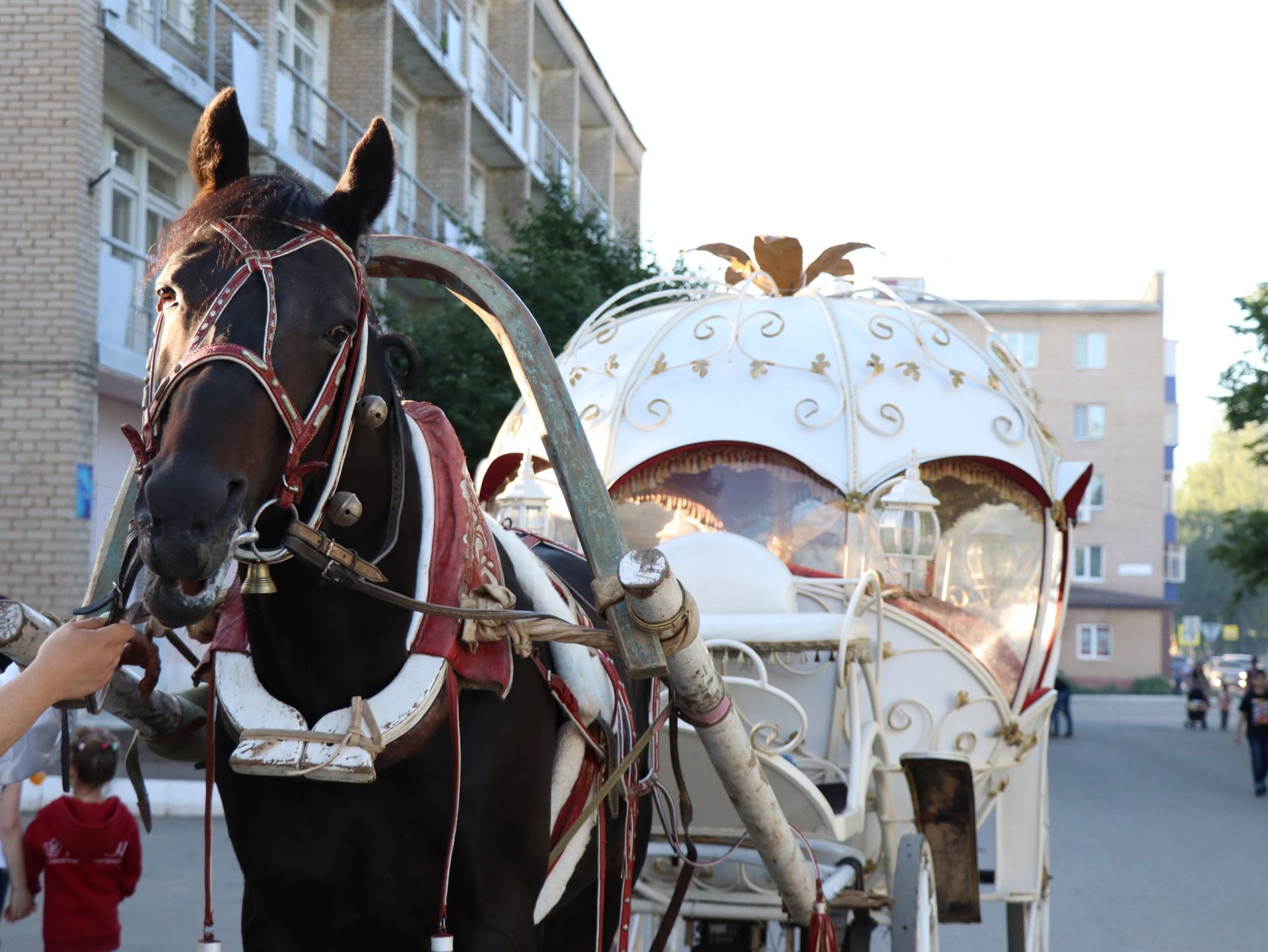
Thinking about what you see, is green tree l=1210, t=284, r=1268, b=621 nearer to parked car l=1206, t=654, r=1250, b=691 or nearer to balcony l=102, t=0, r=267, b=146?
balcony l=102, t=0, r=267, b=146

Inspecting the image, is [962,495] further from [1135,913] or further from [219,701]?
[1135,913]

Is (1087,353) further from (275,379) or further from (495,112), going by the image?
(275,379)

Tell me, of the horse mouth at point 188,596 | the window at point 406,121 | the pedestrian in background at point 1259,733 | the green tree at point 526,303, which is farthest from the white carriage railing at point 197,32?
the pedestrian in background at point 1259,733

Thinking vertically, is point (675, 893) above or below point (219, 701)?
below

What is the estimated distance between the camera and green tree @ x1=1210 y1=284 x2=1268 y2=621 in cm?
2130

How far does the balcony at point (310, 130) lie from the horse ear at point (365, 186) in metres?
14.3

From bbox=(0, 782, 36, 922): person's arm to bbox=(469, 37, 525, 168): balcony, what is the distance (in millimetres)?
19975

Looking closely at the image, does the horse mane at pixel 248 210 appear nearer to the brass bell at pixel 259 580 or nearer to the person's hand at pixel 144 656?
the brass bell at pixel 259 580

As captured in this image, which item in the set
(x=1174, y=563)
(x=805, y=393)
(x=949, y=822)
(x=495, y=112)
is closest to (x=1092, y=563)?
(x=1174, y=563)

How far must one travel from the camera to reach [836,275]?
6621mm

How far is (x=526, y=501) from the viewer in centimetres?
540

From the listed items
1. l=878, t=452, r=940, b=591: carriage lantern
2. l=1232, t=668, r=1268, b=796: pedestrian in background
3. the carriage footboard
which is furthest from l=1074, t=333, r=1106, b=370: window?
the carriage footboard

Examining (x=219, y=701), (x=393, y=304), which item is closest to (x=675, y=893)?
(x=219, y=701)

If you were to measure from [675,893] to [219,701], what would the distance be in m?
1.50
